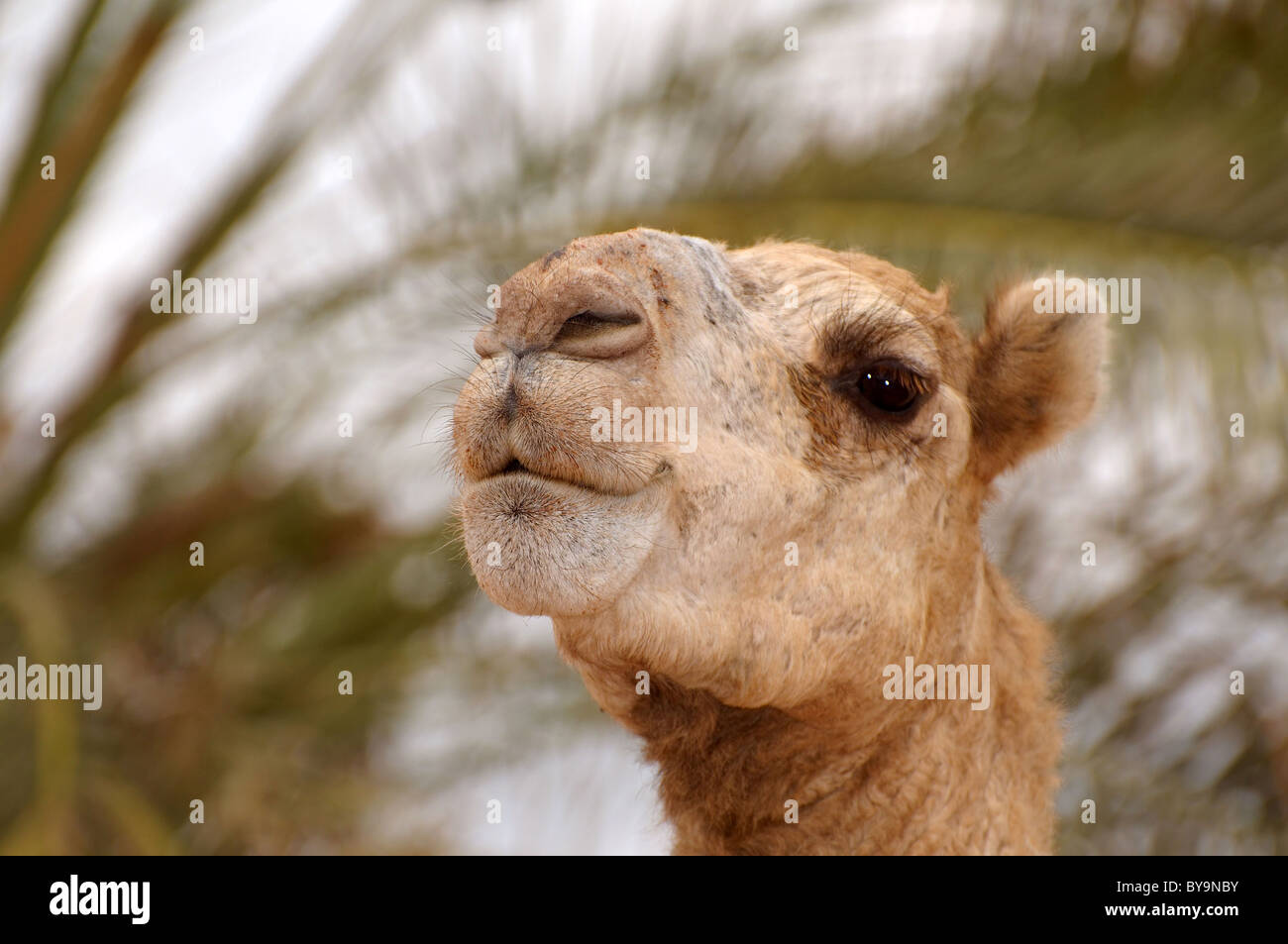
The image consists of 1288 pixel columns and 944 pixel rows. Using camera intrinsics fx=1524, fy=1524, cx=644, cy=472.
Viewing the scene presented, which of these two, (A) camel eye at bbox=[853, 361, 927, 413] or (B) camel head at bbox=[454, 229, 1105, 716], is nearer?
(B) camel head at bbox=[454, 229, 1105, 716]

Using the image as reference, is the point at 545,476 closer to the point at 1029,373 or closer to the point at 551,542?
the point at 551,542

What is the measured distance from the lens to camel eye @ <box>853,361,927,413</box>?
10.3 feet

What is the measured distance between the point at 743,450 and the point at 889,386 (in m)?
0.45

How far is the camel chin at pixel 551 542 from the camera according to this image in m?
2.47

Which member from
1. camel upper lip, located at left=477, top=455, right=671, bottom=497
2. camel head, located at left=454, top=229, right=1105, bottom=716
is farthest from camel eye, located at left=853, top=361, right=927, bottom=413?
camel upper lip, located at left=477, top=455, right=671, bottom=497

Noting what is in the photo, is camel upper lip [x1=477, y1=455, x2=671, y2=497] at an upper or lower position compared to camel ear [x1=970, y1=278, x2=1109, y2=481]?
lower

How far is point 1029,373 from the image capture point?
3.56m

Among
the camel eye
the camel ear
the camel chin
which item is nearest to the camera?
the camel chin

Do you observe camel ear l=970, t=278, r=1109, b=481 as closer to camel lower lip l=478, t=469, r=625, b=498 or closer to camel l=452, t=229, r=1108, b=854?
camel l=452, t=229, r=1108, b=854

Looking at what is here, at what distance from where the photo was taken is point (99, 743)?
7.00 metres

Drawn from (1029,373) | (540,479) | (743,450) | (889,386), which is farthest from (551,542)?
(1029,373)

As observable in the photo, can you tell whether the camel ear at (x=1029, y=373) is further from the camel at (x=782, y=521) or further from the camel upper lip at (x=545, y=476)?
the camel upper lip at (x=545, y=476)

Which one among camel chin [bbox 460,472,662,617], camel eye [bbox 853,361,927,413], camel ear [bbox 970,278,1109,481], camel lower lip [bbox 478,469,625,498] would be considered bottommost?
camel chin [bbox 460,472,662,617]

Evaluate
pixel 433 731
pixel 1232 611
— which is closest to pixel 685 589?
pixel 1232 611
